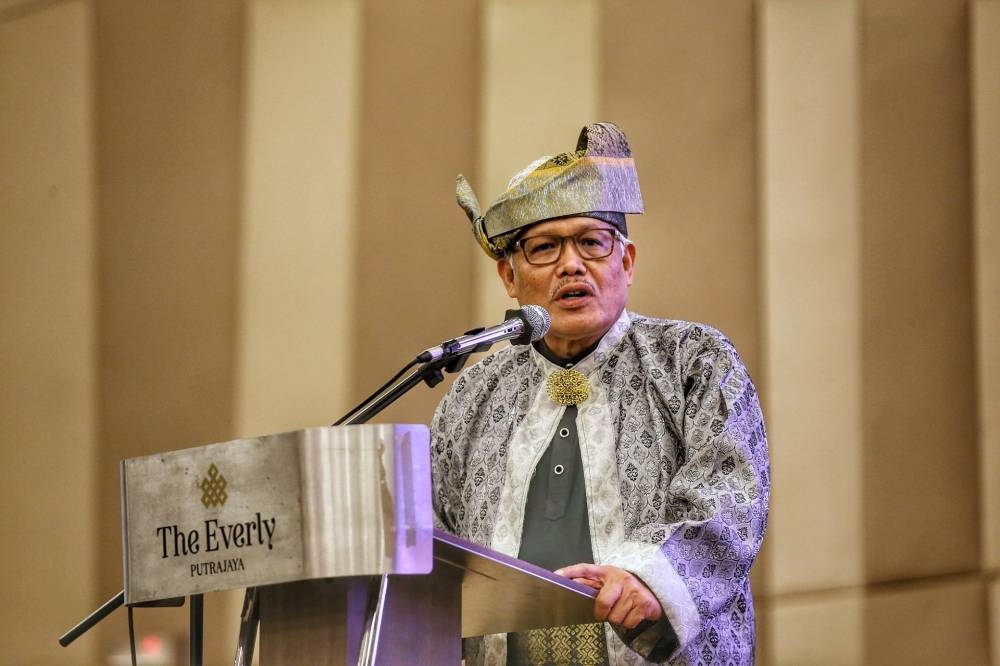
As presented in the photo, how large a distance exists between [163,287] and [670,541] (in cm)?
262

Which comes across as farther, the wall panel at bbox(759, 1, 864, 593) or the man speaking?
the wall panel at bbox(759, 1, 864, 593)

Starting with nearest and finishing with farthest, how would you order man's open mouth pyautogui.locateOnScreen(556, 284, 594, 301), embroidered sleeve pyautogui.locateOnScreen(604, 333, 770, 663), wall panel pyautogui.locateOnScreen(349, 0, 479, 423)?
1. embroidered sleeve pyautogui.locateOnScreen(604, 333, 770, 663)
2. man's open mouth pyautogui.locateOnScreen(556, 284, 594, 301)
3. wall panel pyautogui.locateOnScreen(349, 0, 479, 423)

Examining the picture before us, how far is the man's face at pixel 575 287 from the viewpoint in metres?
2.76

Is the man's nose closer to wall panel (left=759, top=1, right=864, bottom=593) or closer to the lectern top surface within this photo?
the lectern top surface

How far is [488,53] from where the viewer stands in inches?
169

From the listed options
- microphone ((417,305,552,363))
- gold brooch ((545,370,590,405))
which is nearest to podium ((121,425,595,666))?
microphone ((417,305,552,363))

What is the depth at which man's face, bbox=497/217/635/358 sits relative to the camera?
9.06ft

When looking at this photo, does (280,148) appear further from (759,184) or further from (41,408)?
(759,184)

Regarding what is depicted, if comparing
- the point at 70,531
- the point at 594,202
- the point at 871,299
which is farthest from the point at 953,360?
the point at 70,531

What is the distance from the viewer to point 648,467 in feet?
8.52

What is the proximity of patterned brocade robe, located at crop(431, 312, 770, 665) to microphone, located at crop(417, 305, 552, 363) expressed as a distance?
431 millimetres

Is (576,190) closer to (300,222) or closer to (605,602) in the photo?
(605,602)

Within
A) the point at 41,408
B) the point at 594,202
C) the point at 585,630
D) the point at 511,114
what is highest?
the point at 511,114

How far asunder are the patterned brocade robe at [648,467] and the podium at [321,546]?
37 cm
